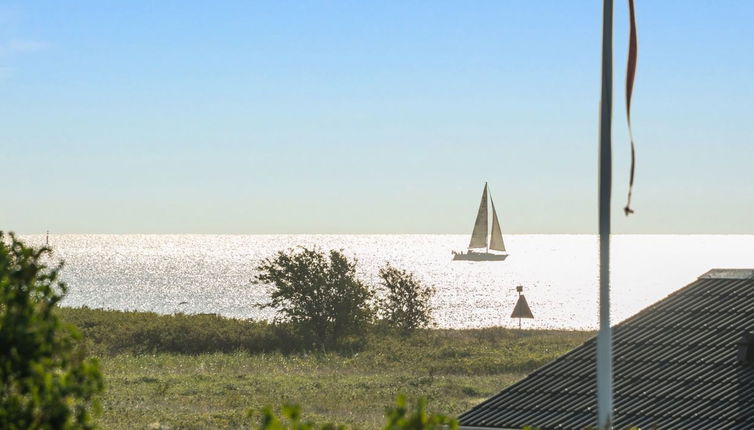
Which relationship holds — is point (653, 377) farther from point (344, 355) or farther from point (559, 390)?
point (344, 355)

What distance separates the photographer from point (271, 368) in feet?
115

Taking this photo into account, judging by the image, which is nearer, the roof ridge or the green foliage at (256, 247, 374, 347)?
the roof ridge

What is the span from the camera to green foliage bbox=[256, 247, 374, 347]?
143ft

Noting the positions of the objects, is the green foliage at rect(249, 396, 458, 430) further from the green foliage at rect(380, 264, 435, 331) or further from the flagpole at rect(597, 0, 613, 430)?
the green foliage at rect(380, 264, 435, 331)

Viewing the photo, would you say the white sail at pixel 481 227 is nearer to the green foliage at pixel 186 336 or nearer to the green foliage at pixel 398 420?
the green foliage at pixel 186 336

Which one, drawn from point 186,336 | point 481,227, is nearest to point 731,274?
point 186,336

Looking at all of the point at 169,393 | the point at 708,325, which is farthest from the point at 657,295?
the point at 708,325

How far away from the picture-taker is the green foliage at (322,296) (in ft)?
143

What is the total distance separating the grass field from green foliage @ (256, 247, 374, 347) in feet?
3.54

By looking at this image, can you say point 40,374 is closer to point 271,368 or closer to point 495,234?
point 271,368

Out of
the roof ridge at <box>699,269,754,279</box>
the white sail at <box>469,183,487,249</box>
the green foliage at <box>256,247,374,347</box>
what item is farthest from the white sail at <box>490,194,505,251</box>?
the roof ridge at <box>699,269,754,279</box>

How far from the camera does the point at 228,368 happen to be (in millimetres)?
35031

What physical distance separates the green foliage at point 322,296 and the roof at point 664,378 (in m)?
29.6

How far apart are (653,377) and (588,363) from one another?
1019 mm
